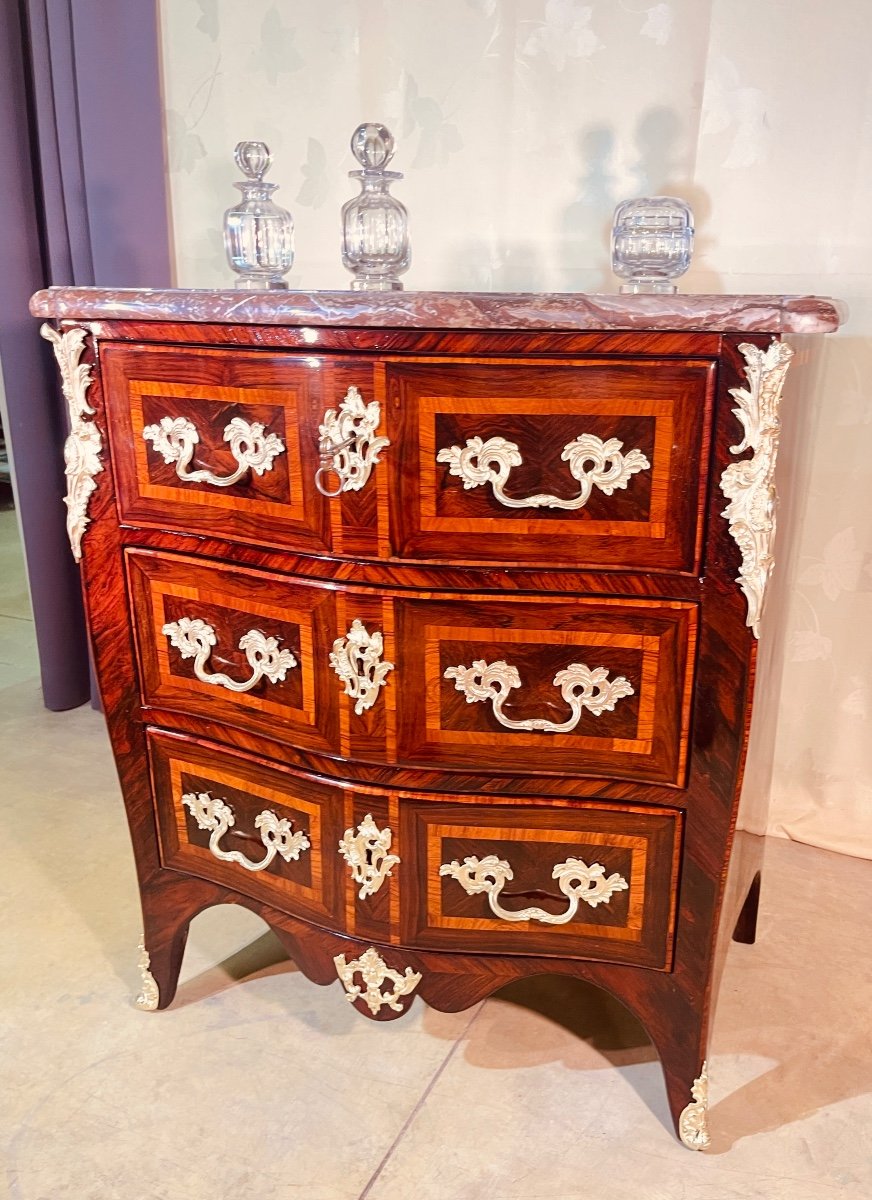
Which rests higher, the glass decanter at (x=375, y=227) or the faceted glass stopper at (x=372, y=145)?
the faceted glass stopper at (x=372, y=145)

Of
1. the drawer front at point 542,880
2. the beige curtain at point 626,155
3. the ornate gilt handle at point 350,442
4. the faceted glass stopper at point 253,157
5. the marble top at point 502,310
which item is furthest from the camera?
the beige curtain at point 626,155

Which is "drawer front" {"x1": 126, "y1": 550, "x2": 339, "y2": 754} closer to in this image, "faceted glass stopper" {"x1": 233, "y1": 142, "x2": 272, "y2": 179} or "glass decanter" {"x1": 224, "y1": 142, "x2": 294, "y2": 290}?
"glass decanter" {"x1": 224, "y1": 142, "x2": 294, "y2": 290}

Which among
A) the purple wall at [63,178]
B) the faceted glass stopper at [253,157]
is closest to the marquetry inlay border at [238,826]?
the faceted glass stopper at [253,157]

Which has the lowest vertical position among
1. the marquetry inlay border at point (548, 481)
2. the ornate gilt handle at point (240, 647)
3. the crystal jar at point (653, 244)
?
the ornate gilt handle at point (240, 647)

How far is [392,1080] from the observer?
4.26ft

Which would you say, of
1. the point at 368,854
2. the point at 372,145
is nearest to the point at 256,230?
the point at 372,145

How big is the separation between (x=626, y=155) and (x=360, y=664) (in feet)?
3.42

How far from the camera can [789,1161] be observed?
1172 mm

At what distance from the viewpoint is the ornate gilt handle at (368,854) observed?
1.15 meters

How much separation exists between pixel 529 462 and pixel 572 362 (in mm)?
105

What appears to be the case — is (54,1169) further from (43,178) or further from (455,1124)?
(43,178)

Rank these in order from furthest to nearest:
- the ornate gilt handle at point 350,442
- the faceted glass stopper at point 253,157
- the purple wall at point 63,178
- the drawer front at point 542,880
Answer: the purple wall at point 63,178, the faceted glass stopper at point 253,157, the drawer front at point 542,880, the ornate gilt handle at point 350,442

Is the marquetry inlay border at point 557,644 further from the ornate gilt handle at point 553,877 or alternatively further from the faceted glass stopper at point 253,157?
the faceted glass stopper at point 253,157

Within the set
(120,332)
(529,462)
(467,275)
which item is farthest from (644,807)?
(467,275)
